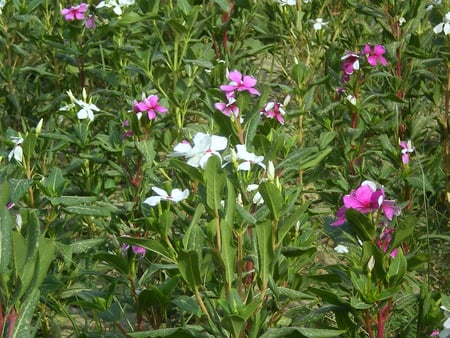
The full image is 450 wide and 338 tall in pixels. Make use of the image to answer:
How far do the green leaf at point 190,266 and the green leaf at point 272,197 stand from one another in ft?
0.76

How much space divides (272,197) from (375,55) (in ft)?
5.92

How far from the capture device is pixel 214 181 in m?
2.22

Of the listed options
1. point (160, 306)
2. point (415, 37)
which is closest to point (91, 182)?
point (160, 306)

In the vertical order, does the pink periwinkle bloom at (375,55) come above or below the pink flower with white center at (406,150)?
above

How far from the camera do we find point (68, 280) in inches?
131

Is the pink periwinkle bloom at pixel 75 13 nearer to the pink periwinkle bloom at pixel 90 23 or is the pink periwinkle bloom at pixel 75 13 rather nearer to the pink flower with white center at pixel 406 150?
the pink periwinkle bloom at pixel 90 23

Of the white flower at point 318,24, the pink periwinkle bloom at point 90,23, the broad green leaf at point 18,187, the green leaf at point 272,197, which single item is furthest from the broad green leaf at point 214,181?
the white flower at point 318,24

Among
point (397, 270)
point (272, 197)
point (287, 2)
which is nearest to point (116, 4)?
point (287, 2)

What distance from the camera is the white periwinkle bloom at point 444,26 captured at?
3.80m

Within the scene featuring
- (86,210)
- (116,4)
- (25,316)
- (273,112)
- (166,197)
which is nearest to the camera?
(25,316)

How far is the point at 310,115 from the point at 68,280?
1.53 meters

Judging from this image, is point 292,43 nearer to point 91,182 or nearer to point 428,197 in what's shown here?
point 428,197

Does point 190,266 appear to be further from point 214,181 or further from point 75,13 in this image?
point 75,13

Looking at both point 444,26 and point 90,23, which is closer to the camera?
point 444,26
